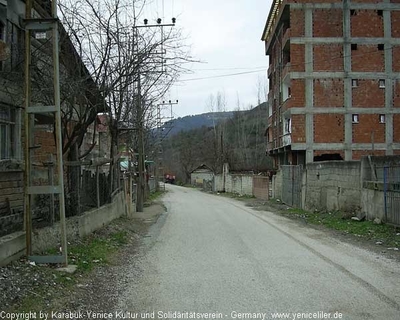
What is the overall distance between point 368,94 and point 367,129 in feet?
9.25

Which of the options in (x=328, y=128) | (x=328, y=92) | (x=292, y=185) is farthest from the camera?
(x=328, y=92)

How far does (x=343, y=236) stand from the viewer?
13328mm

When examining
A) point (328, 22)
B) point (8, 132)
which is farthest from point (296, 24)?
point (8, 132)

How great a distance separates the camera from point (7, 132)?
12070mm

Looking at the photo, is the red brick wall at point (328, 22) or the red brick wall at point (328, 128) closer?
the red brick wall at point (328, 128)

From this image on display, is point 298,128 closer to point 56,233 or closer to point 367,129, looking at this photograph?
point 367,129

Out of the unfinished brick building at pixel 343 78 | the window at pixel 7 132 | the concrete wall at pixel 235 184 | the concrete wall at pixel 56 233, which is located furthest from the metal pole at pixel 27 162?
the concrete wall at pixel 235 184

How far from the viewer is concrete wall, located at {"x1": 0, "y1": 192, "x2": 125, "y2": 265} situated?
7.36 metres

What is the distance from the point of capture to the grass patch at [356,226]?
1241 cm

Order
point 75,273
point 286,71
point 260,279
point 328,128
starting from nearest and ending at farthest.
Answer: point 260,279 < point 75,273 < point 328,128 < point 286,71

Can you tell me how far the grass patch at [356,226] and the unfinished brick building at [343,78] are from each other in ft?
58.2

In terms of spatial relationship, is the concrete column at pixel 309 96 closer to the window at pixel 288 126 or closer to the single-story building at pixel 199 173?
the window at pixel 288 126

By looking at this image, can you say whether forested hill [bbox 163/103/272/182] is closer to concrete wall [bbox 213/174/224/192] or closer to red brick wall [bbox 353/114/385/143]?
concrete wall [bbox 213/174/224/192]

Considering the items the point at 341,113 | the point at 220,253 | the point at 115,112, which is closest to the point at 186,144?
the point at 341,113
